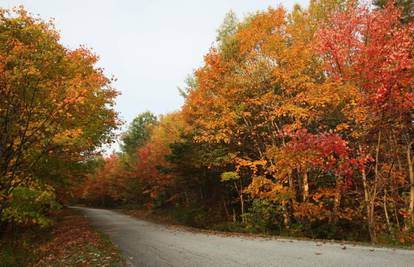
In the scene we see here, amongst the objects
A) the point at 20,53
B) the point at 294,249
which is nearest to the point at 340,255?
the point at 294,249

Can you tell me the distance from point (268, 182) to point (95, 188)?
50.3 m

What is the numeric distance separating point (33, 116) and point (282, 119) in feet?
43.0

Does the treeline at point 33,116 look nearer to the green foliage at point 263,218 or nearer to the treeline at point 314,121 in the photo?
the treeline at point 314,121

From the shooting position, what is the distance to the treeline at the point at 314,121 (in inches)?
499

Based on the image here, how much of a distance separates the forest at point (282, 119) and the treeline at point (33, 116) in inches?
2.4

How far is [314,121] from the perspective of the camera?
16.6 m

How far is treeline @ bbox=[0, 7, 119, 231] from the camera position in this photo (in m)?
6.38

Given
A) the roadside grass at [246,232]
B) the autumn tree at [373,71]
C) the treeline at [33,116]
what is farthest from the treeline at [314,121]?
the treeline at [33,116]

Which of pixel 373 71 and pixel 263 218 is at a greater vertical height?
pixel 373 71

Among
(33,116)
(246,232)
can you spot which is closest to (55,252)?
(33,116)

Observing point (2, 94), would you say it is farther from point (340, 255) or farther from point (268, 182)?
point (268, 182)

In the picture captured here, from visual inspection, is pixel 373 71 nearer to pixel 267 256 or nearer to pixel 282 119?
pixel 282 119

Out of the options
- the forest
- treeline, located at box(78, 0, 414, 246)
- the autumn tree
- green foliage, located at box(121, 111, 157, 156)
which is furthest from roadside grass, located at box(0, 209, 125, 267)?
green foliage, located at box(121, 111, 157, 156)

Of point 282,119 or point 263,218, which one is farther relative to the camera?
point 282,119
